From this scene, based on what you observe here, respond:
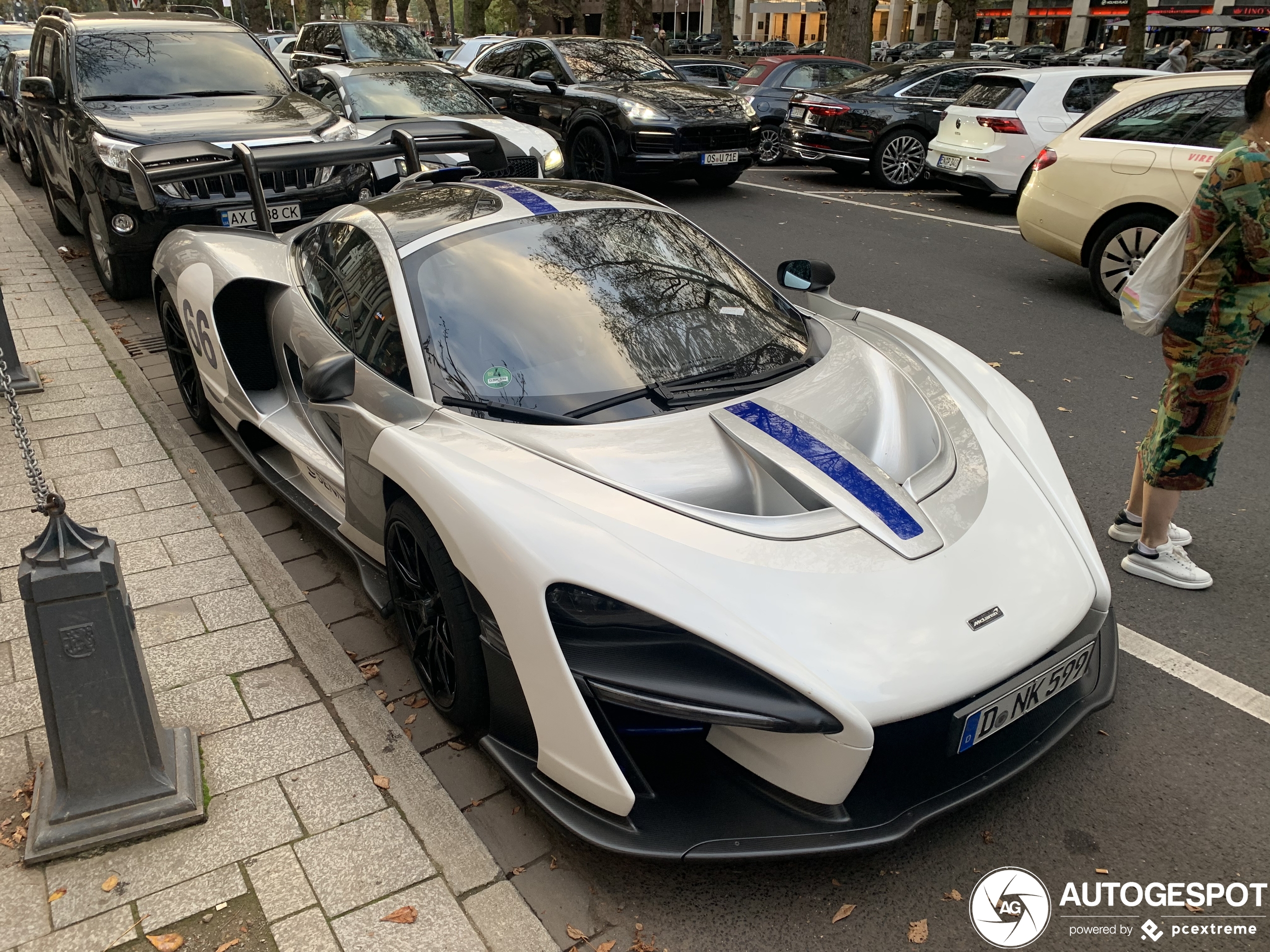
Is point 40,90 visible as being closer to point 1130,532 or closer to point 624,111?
point 624,111

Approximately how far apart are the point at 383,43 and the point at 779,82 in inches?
215

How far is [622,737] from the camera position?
2215 mm

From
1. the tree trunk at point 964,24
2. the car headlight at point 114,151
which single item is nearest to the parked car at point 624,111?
the car headlight at point 114,151

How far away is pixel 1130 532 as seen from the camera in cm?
382

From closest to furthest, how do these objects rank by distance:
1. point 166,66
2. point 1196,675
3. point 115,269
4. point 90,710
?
point 90,710 → point 1196,675 → point 115,269 → point 166,66

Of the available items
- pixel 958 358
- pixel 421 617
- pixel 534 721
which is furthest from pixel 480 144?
pixel 534 721

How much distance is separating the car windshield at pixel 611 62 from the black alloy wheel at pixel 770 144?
2.07m

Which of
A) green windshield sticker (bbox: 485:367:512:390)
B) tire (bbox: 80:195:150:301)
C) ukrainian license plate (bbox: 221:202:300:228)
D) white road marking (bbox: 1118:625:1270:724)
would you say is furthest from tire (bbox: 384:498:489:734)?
tire (bbox: 80:195:150:301)

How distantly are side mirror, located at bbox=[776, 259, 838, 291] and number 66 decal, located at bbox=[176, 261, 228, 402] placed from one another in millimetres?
2386

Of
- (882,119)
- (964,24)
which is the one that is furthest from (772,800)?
(964,24)

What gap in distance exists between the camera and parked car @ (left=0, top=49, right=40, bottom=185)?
11.1 meters

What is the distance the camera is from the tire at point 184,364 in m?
4.68

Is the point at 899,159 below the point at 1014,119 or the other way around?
below

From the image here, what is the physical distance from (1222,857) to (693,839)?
1.35 m
